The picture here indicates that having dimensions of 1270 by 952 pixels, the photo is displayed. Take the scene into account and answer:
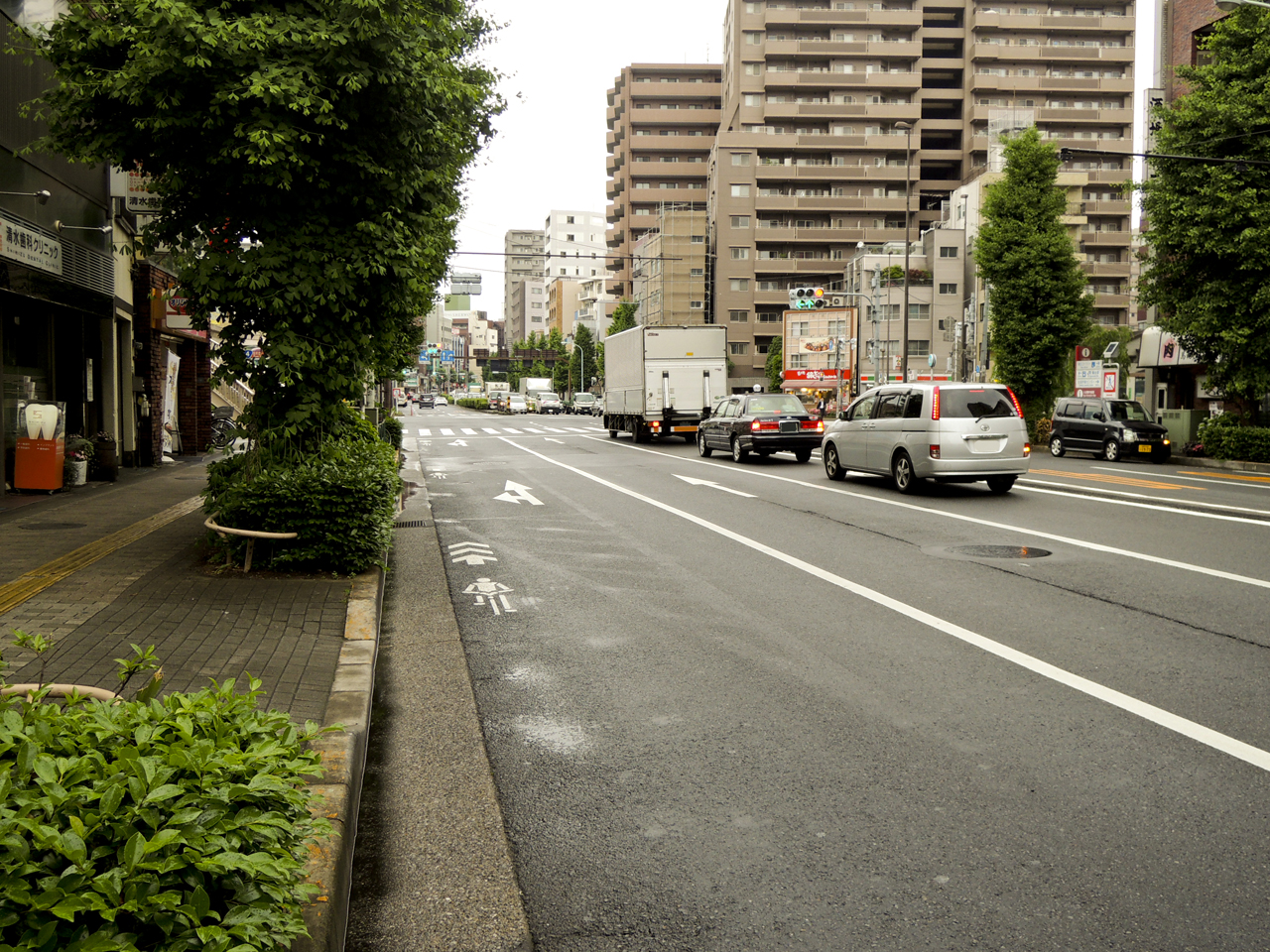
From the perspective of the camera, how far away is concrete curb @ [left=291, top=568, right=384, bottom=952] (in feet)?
9.31

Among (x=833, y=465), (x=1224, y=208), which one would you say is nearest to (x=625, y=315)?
(x=1224, y=208)

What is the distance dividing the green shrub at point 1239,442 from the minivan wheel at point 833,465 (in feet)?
44.4

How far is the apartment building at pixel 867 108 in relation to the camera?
292 feet

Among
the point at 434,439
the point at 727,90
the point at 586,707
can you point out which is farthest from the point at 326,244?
the point at 727,90

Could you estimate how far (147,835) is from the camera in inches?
87.3

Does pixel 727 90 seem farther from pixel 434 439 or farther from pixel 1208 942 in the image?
pixel 1208 942

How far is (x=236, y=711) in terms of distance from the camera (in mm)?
2895

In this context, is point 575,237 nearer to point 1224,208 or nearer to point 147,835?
point 1224,208

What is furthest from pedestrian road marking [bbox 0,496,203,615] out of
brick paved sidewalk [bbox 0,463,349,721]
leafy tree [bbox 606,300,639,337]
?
leafy tree [bbox 606,300,639,337]

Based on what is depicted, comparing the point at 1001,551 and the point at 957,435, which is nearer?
the point at 1001,551

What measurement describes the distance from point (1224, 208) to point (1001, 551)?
2133 centimetres

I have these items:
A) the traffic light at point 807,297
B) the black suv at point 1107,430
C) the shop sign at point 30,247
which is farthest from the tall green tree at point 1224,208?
the shop sign at point 30,247

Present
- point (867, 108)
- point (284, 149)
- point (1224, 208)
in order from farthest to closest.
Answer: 1. point (867, 108)
2. point (1224, 208)
3. point (284, 149)

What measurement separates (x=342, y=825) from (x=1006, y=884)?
85.9 inches
